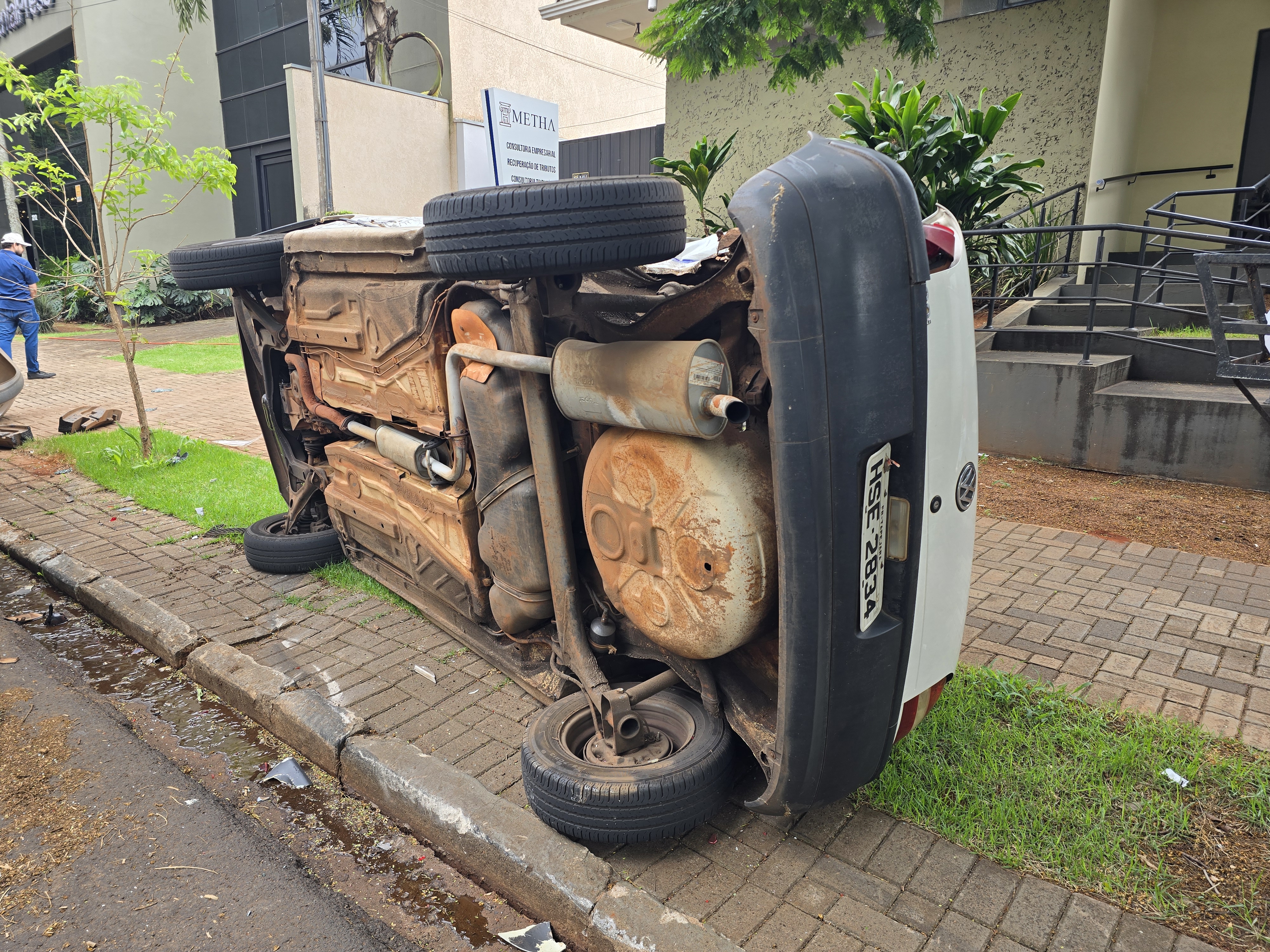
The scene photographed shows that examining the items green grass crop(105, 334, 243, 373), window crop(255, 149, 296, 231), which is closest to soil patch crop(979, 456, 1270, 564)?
green grass crop(105, 334, 243, 373)

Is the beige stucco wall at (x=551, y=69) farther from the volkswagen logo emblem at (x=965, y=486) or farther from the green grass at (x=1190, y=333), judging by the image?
the volkswagen logo emblem at (x=965, y=486)

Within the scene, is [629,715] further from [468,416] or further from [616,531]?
[468,416]

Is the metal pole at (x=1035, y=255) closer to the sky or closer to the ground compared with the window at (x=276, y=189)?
closer to the ground

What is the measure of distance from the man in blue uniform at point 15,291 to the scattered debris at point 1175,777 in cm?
1251

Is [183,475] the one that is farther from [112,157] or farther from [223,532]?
[112,157]

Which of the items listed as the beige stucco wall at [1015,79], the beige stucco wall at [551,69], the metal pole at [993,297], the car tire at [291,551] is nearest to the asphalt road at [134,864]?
the car tire at [291,551]

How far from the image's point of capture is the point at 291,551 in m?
4.74

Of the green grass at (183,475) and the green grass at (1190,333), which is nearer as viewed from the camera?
the green grass at (183,475)

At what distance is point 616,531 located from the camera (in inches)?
100

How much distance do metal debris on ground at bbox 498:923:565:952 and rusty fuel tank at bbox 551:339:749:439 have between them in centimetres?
148

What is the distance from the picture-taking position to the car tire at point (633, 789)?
7.84 feet

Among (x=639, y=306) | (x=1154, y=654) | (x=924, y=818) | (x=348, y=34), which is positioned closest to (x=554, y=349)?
(x=639, y=306)

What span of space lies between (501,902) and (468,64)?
18481 mm

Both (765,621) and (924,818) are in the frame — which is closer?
(765,621)
